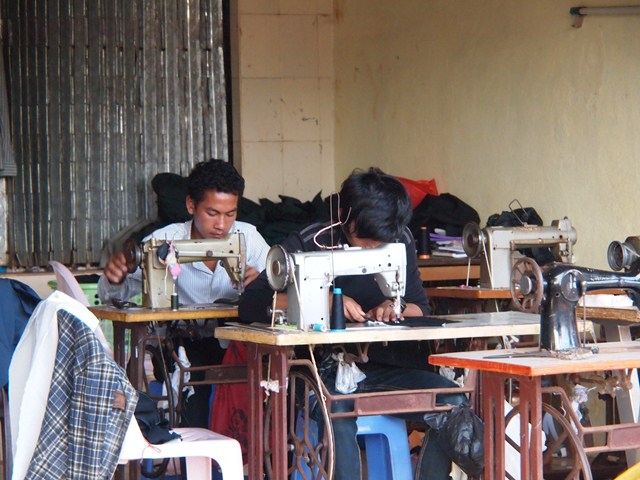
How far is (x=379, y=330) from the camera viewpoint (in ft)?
11.1

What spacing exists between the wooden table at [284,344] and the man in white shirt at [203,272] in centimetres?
78

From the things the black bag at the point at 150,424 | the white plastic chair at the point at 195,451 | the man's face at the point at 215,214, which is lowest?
the white plastic chair at the point at 195,451

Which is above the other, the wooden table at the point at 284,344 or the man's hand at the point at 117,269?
the man's hand at the point at 117,269

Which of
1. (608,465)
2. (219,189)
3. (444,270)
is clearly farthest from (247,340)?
(444,270)

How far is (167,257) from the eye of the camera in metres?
4.19

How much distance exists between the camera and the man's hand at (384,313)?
3.63 meters

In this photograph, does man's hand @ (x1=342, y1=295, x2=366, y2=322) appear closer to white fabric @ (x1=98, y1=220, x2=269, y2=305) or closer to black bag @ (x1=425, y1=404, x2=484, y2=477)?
black bag @ (x1=425, y1=404, x2=484, y2=477)

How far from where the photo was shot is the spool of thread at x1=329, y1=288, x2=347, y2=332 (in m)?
3.45

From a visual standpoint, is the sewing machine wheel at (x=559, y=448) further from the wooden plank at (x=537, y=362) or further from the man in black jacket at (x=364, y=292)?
the man in black jacket at (x=364, y=292)

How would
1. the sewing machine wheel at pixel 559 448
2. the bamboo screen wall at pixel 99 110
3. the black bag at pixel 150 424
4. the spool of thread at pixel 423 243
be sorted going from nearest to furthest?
the sewing machine wheel at pixel 559 448, the black bag at pixel 150 424, the spool of thread at pixel 423 243, the bamboo screen wall at pixel 99 110

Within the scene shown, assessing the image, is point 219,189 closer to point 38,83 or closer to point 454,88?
point 454,88

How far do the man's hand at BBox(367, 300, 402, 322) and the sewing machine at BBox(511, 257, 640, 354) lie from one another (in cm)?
69

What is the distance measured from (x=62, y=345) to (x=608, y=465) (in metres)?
2.49

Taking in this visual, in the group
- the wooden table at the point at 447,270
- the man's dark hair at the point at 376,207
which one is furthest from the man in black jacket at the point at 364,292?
the wooden table at the point at 447,270
